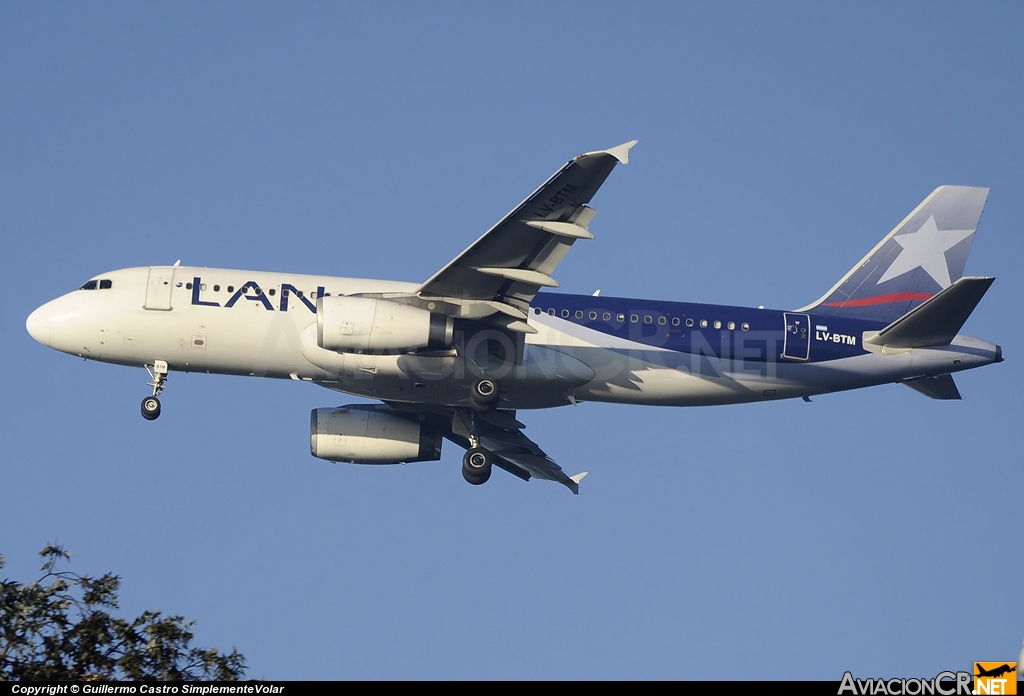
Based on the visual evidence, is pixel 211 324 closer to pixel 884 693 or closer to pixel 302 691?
pixel 302 691

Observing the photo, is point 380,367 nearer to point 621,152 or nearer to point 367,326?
point 367,326

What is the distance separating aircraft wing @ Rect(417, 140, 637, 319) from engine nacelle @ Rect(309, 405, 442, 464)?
663 centimetres

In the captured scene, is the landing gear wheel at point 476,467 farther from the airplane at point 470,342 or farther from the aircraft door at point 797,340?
the aircraft door at point 797,340

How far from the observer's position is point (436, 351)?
34.7 m

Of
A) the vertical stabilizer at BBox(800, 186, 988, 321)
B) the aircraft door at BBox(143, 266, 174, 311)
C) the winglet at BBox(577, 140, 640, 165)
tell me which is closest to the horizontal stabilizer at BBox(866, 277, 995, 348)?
the vertical stabilizer at BBox(800, 186, 988, 321)

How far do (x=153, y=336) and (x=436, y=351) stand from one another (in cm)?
888

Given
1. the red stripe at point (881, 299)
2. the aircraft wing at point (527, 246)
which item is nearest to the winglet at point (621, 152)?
the aircraft wing at point (527, 246)

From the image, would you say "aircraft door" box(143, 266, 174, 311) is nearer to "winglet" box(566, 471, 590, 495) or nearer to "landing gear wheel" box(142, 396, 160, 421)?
"landing gear wheel" box(142, 396, 160, 421)

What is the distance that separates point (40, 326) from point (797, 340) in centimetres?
2394

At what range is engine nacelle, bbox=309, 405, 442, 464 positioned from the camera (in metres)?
38.6

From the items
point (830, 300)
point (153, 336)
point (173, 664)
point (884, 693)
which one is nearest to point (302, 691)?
point (173, 664)

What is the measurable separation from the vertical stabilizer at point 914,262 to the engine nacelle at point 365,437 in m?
13.7

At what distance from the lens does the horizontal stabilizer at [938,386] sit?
37.2m

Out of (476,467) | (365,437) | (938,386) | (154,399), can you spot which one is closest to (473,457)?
(476,467)
